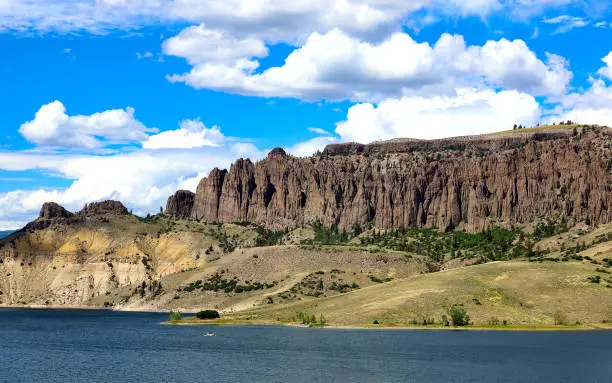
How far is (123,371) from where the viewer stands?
4080 inches

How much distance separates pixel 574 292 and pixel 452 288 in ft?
77.1

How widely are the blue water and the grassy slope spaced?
1267 centimetres

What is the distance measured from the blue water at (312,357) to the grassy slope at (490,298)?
41.6 ft

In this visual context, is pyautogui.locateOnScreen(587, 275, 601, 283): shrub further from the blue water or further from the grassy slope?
the blue water

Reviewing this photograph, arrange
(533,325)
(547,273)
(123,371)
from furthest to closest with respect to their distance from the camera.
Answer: (547,273)
(533,325)
(123,371)

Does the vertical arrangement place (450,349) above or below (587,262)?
below

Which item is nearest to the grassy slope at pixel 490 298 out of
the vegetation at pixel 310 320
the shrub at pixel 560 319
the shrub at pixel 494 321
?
the shrub at pixel 560 319

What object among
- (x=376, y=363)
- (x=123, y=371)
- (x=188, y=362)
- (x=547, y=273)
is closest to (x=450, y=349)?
(x=376, y=363)

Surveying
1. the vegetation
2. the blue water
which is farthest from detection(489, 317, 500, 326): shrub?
the vegetation

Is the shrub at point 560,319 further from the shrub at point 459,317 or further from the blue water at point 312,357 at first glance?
the shrub at point 459,317

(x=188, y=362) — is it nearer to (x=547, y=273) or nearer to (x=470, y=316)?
(x=470, y=316)

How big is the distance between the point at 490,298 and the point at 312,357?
61918 mm

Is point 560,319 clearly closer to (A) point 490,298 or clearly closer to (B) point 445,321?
(A) point 490,298

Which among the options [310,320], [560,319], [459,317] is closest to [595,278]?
[560,319]
